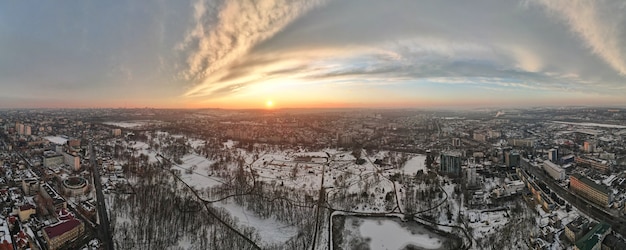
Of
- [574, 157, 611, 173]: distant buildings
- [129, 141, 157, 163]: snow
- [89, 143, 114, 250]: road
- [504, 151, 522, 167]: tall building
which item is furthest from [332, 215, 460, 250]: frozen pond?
[129, 141, 157, 163]: snow

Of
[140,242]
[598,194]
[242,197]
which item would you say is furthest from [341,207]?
[598,194]

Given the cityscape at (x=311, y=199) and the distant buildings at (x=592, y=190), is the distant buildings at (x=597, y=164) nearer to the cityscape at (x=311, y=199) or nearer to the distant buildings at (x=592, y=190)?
the cityscape at (x=311, y=199)

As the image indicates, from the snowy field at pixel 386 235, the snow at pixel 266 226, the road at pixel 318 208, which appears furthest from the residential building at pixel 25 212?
the snowy field at pixel 386 235

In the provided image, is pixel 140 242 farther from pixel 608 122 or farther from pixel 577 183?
pixel 608 122

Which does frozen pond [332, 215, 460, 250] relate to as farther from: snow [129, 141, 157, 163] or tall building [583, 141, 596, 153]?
tall building [583, 141, 596, 153]

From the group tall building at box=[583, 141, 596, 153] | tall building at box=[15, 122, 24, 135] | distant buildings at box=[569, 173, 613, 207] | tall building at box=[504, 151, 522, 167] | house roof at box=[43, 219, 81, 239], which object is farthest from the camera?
tall building at box=[15, 122, 24, 135]

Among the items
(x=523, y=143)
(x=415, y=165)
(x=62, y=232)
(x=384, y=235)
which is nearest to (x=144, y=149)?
(x=62, y=232)

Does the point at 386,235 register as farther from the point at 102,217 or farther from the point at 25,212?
the point at 25,212
